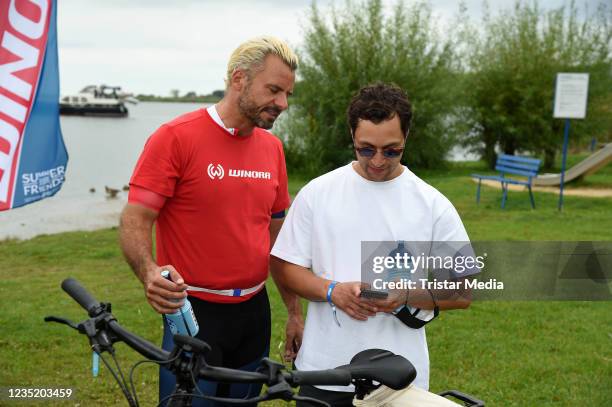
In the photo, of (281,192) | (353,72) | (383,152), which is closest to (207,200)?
(281,192)

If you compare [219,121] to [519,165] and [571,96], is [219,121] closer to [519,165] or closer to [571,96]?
[571,96]

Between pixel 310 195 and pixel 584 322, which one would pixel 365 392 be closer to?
pixel 310 195

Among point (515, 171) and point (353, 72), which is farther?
point (353, 72)

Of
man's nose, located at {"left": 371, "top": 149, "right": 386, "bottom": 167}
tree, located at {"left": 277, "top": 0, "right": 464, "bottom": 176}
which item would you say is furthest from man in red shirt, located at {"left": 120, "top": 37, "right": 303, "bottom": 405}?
tree, located at {"left": 277, "top": 0, "right": 464, "bottom": 176}

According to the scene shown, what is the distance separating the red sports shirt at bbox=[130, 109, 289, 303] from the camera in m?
3.30

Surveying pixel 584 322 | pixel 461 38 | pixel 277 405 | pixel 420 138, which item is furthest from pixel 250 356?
pixel 461 38

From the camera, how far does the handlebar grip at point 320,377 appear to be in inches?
73.8

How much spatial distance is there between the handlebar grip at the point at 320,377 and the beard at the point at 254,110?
1653 mm

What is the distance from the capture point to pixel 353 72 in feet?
88.0

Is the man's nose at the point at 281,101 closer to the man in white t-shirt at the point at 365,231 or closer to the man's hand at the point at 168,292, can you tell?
the man in white t-shirt at the point at 365,231

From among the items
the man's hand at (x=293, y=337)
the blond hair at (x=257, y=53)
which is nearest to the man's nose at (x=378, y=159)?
the blond hair at (x=257, y=53)

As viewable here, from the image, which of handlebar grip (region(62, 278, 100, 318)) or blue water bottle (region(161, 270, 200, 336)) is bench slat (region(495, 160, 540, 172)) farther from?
handlebar grip (region(62, 278, 100, 318))

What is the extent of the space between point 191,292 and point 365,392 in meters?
1.31

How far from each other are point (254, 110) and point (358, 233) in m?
0.91
